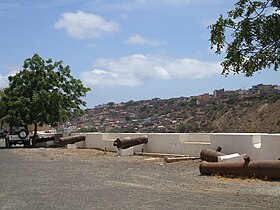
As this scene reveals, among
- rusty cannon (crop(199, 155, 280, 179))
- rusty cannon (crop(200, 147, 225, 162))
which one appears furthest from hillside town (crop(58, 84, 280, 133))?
rusty cannon (crop(199, 155, 280, 179))

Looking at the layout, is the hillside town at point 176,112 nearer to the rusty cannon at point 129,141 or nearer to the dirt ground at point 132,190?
the rusty cannon at point 129,141

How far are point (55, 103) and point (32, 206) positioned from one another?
2990 centimetres

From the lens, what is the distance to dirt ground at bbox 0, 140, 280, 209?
10.6 meters

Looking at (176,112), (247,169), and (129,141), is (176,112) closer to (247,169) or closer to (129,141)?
(129,141)

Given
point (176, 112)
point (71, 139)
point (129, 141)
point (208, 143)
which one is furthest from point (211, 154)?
point (176, 112)

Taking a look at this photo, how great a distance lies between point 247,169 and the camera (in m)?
14.7

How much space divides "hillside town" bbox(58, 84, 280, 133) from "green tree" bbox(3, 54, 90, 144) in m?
3.68

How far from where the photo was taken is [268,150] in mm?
16938

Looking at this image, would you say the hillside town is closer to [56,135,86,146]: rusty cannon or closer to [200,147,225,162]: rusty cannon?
[56,135,86,146]: rusty cannon

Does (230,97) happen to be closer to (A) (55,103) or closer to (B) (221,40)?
(A) (55,103)

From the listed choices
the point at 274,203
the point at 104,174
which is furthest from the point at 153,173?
the point at 274,203

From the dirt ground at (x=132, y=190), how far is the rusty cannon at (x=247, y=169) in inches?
11.7

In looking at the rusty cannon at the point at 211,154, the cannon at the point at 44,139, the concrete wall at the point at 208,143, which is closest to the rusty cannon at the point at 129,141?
the concrete wall at the point at 208,143

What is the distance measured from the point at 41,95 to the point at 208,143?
20.5m
